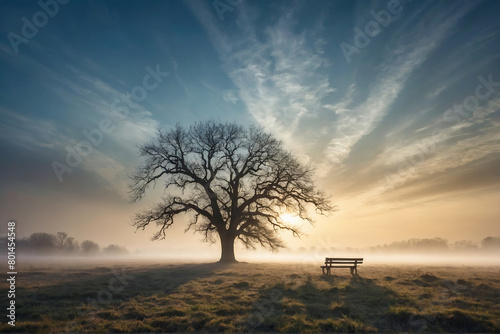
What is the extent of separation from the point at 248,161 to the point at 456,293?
22.1 m

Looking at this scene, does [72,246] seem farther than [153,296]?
Yes

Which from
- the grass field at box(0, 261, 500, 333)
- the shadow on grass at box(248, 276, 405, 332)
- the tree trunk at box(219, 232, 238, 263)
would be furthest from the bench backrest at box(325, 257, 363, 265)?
the tree trunk at box(219, 232, 238, 263)

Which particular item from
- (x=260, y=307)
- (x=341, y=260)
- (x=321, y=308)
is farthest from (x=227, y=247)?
(x=321, y=308)

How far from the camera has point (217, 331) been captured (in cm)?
764

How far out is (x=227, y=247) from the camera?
95.1 ft

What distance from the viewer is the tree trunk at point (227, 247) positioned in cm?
2884

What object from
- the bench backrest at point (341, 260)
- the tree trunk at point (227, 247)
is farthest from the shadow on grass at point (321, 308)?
the tree trunk at point (227, 247)

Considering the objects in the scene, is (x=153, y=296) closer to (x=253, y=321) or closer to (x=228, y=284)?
(x=228, y=284)

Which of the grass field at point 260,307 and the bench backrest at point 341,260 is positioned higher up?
the bench backrest at point 341,260

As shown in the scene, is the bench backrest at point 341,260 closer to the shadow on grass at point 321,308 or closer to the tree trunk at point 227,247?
the shadow on grass at point 321,308

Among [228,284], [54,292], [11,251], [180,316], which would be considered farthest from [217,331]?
[11,251]

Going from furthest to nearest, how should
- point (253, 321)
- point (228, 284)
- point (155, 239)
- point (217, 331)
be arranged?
1. point (155, 239)
2. point (228, 284)
3. point (253, 321)
4. point (217, 331)

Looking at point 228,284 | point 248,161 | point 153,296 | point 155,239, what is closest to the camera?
point 153,296

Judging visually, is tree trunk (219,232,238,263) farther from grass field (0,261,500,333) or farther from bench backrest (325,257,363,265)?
grass field (0,261,500,333)
